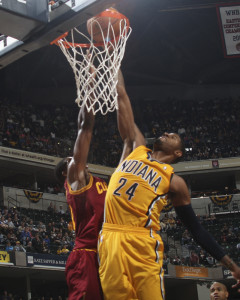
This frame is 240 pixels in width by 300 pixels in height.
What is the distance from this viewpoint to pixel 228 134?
2705cm

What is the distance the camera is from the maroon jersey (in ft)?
13.3

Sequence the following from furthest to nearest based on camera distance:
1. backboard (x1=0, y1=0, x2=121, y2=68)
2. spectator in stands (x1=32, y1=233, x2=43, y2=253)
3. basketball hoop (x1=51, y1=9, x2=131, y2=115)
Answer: spectator in stands (x1=32, y1=233, x2=43, y2=253)
basketball hoop (x1=51, y1=9, x2=131, y2=115)
backboard (x1=0, y1=0, x2=121, y2=68)

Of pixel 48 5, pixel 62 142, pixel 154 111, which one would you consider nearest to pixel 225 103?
pixel 154 111

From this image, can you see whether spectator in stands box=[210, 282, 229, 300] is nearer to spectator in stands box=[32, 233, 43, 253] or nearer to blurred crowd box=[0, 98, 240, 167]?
spectator in stands box=[32, 233, 43, 253]

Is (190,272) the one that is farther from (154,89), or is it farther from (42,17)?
(42,17)

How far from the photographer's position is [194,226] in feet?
12.1

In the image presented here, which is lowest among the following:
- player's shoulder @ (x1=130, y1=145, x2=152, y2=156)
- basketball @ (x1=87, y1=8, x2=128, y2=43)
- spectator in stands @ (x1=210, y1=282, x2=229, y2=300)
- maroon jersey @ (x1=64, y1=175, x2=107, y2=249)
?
spectator in stands @ (x1=210, y1=282, x2=229, y2=300)

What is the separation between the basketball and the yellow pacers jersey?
1995 millimetres

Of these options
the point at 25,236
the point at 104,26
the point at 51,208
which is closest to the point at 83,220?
the point at 104,26

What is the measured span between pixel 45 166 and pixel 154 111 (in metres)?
8.61

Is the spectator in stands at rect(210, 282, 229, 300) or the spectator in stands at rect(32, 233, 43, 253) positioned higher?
the spectator in stands at rect(32, 233, 43, 253)

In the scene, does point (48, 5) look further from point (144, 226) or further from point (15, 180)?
point (15, 180)

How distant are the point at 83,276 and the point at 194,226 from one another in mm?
946

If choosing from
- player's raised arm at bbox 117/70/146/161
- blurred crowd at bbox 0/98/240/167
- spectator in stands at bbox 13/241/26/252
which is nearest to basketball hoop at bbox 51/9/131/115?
player's raised arm at bbox 117/70/146/161
